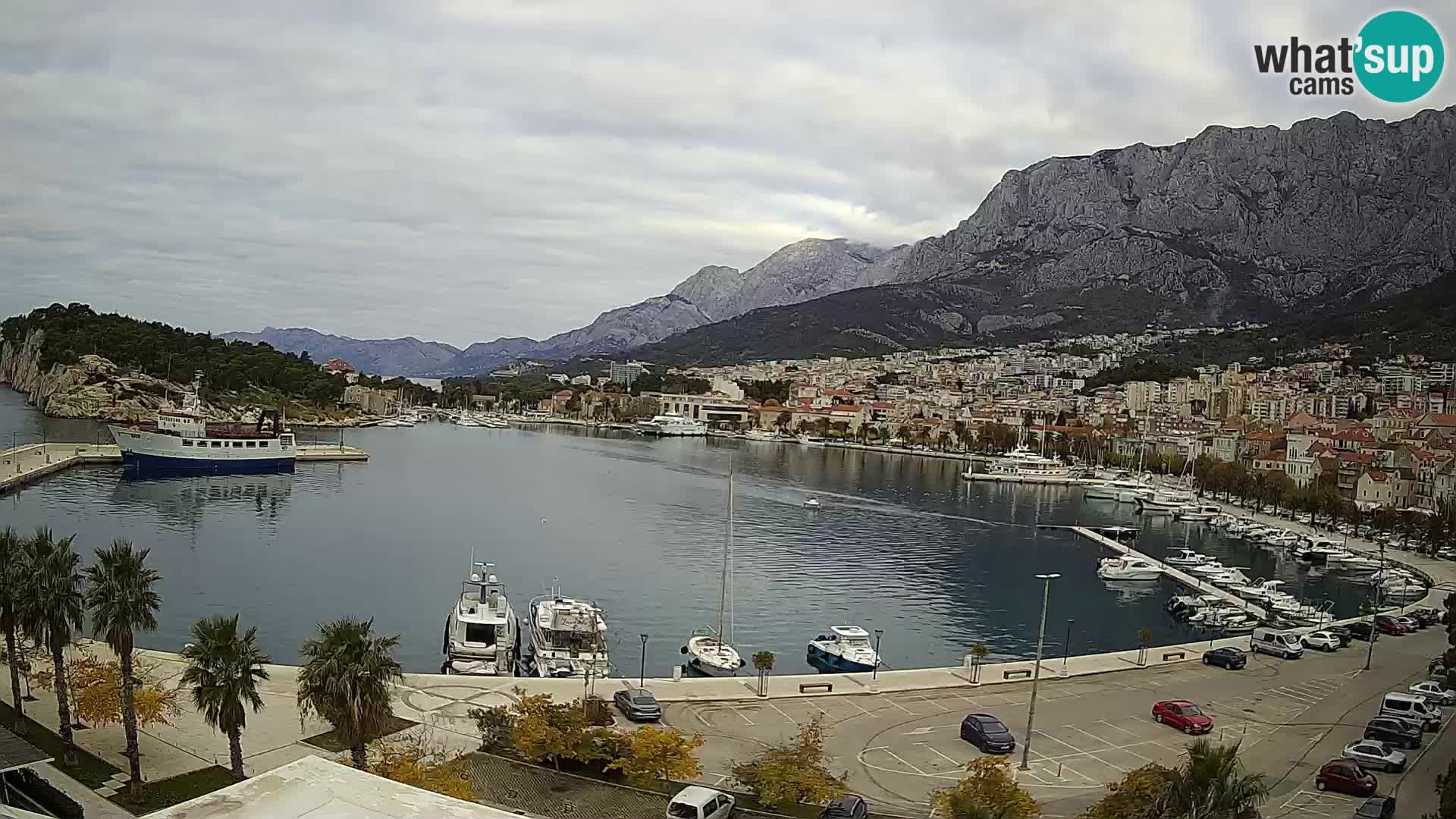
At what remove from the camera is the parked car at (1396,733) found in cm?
1848

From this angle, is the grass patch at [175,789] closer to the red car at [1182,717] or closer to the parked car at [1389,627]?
the red car at [1182,717]

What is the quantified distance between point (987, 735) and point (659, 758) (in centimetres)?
611

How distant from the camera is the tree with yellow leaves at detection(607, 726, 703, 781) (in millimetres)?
14828

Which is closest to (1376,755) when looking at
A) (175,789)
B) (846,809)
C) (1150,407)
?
(846,809)

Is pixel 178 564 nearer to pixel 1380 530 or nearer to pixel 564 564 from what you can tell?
pixel 564 564

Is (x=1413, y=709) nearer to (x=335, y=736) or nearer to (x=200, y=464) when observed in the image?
(x=335, y=736)

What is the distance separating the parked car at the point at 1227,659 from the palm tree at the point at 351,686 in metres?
20.0

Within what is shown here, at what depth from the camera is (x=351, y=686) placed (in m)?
13.4

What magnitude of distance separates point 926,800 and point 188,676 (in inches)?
411

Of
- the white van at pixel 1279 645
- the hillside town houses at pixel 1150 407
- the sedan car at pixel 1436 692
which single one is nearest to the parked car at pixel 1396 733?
the sedan car at pixel 1436 692

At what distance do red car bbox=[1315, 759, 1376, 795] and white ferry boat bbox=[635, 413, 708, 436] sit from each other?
117m

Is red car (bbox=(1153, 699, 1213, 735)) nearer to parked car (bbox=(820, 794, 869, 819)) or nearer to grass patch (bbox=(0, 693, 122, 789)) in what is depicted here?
parked car (bbox=(820, 794, 869, 819))

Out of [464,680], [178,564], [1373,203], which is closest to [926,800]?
[464,680]

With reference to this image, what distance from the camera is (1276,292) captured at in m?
167
